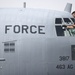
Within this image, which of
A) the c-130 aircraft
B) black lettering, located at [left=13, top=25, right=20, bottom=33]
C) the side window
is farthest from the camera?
the side window

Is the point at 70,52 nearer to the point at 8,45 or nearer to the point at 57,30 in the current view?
the point at 57,30

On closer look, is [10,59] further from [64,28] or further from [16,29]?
[64,28]

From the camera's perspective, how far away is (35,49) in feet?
57.3

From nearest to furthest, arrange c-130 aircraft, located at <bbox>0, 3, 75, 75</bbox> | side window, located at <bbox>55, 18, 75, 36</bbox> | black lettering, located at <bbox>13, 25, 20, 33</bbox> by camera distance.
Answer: c-130 aircraft, located at <bbox>0, 3, 75, 75</bbox> < black lettering, located at <bbox>13, 25, 20, 33</bbox> < side window, located at <bbox>55, 18, 75, 36</bbox>

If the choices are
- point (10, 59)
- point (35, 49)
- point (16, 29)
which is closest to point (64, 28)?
point (35, 49)

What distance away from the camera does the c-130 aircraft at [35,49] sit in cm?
1744

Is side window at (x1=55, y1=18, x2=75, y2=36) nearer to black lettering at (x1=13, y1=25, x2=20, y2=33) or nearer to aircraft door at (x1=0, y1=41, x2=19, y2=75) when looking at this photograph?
black lettering at (x1=13, y1=25, x2=20, y2=33)

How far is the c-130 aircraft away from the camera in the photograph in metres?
17.4

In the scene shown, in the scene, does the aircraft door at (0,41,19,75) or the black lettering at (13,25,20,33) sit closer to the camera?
the aircraft door at (0,41,19,75)

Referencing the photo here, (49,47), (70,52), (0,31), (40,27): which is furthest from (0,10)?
(70,52)

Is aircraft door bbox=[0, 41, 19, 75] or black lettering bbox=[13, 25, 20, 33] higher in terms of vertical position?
black lettering bbox=[13, 25, 20, 33]

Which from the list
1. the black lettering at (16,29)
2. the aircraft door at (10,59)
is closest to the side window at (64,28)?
the black lettering at (16,29)

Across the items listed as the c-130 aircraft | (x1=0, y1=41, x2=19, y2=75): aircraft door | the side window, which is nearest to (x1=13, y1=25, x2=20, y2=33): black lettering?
the c-130 aircraft

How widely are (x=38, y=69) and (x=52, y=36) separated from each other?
86.6 inches
